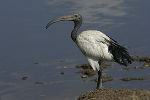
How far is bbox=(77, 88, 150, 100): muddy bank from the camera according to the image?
46.0 ft

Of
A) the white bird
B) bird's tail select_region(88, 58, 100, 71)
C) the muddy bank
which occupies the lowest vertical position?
the muddy bank

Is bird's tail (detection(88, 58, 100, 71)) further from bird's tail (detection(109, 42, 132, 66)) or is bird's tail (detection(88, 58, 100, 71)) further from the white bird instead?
bird's tail (detection(109, 42, 132, 66))

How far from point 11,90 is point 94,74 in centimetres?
367

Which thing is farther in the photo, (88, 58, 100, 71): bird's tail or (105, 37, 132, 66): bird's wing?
(88, 58, 100, 71): bird's tail

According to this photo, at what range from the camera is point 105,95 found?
14734mm

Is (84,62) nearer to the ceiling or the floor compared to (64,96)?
nearer to the ceiling

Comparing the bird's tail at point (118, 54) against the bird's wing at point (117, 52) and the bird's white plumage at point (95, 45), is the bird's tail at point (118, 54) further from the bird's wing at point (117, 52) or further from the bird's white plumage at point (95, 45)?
the bird's white plumage at point (95, 45)

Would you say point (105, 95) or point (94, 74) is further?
point (94, 74)

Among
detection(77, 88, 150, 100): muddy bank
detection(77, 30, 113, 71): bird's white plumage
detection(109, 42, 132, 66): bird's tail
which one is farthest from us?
detection(109, 42, 132, 66): bird's tail

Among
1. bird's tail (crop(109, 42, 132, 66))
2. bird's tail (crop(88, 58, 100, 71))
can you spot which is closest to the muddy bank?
bird's tail (crop(88, 58, 100, 71))

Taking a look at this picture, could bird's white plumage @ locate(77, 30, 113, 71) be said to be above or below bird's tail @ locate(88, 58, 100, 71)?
above

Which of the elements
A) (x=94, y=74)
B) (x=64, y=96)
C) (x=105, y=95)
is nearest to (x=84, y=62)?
(x=94, y=74)

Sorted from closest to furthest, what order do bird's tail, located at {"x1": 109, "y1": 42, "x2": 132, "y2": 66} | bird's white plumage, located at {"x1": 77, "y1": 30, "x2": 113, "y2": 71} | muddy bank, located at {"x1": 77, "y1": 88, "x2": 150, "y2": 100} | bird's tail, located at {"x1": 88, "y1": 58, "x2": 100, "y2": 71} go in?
muddy bank, located at {"x1": 77, "y1": 88, "x2": 150, "y2": 100} < bird's white plumage, located at {"x1": 77, "y1": 30, "x2": 113, "y2": 71} < bird's tail, located at {"x1": 109, "y1": 42, "x2": 132, "y2": 66} < bird's tail, located at {"x1": 88, "y1": 58, "x2": 100, "y2": 71}

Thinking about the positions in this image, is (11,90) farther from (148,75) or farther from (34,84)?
(148,75)
